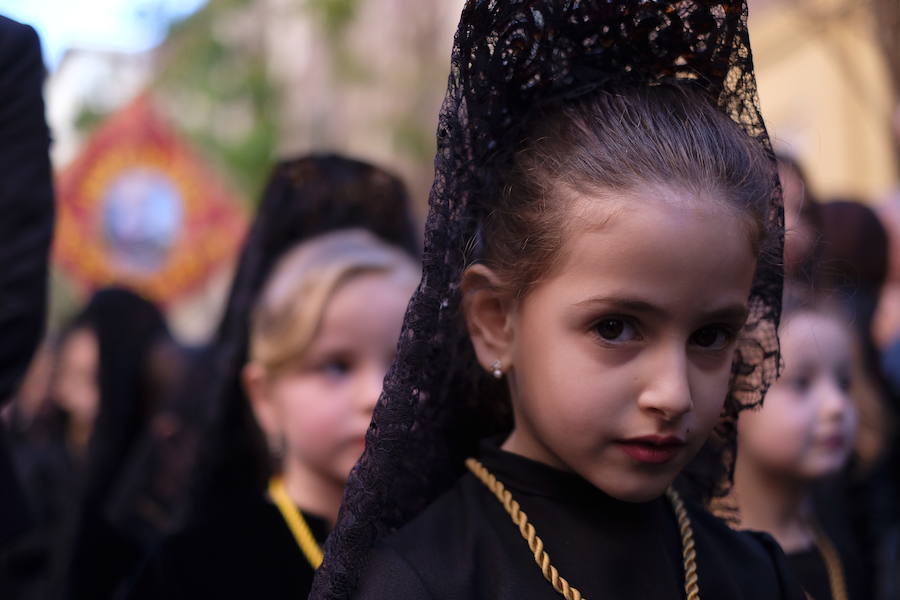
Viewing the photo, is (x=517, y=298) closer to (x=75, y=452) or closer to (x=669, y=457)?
(x=669, y=457)

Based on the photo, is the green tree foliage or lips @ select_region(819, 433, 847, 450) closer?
lips @ select_region(819, 433, 847, 450)

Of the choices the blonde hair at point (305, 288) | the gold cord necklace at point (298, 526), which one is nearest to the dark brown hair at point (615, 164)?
the blonde hair at point (305, 288)

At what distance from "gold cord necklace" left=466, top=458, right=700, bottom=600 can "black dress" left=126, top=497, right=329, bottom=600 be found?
932 millimetres

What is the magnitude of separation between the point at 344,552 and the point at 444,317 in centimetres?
42

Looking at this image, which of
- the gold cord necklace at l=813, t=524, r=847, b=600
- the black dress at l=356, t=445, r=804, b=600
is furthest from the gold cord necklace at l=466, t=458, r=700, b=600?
the gold cord necklace at l=813, t=524, r=847, b=600

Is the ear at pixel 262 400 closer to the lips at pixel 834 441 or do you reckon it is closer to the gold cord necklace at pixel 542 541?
the gold cord necklace at pixel 542 541

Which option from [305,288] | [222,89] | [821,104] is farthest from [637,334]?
[222,89]

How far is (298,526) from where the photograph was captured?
2.83 m

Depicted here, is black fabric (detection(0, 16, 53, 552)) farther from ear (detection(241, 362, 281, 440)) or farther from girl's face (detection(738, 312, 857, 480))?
girl's face (detection(738, 312, 857, 480))

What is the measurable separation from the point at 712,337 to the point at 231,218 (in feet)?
24.5

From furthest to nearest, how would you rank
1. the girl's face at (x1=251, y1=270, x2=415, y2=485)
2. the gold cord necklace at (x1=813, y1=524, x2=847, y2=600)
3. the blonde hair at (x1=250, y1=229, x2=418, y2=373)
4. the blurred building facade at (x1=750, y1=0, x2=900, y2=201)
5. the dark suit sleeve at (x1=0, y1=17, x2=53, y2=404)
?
the blurred building facade at (x1=750, y1=0, x2=900, y2=201) → the gold cord necklace at (x1=813, y1=524, x2=847, y2=600) → the blonde hair at (x1=250, y1=229, x2=418, y2=373) → the girl's face at (x1=251, y1=270, x2=415, y2=485) → the dark suit sleeve at (x1=0, y1=17, x2=53, y2=404)

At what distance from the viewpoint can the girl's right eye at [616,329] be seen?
Result: 5.58ft

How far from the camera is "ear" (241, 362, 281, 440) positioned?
9.95 feet

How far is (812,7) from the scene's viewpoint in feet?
24.7
